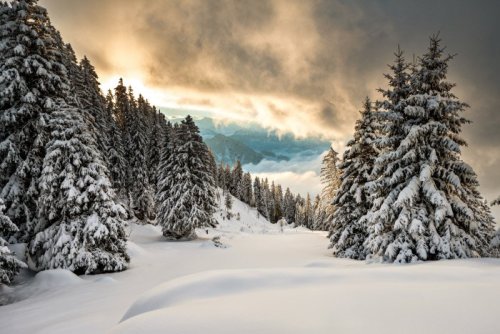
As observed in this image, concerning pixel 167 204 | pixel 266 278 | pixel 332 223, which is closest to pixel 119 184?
pixel 167 204

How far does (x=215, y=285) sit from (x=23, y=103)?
1541cm

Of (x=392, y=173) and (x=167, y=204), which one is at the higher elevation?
(x=392, y=173)

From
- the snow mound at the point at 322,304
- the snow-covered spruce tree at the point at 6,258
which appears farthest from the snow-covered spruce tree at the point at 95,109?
the snow mound at the point at 322,304

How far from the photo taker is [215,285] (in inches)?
208

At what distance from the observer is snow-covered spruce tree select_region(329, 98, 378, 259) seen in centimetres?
1864

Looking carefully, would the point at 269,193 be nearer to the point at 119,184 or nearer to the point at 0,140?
the point at 119,184

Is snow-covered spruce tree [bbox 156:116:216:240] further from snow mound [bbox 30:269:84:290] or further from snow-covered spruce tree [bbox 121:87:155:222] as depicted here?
snow mound [bbox 30:269:84:290]

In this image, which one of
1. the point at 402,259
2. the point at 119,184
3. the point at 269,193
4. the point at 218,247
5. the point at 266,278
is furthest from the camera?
the point at 269,193

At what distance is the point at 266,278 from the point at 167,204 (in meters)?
24.8

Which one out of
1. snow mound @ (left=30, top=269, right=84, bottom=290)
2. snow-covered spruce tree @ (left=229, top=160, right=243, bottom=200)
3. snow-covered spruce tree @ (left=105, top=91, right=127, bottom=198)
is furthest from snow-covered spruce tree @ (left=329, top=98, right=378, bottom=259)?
snow-covered spruce tree @ (left=229, top=160, right=243, bottom=200)

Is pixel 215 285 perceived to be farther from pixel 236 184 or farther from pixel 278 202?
pixel 278 202

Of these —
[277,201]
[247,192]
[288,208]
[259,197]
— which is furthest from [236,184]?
[288,208]

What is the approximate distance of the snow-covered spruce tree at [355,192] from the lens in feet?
61.2

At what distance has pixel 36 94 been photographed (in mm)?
14789
